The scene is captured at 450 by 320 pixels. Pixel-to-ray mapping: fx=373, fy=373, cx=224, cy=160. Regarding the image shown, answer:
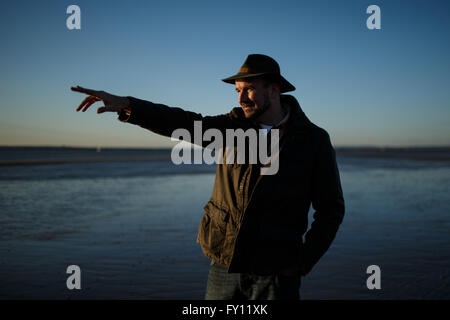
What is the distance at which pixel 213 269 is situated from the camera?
2670 millimetres

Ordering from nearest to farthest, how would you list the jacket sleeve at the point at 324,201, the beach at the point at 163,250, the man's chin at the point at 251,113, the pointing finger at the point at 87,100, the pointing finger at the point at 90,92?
the pointing finger at the point at 90,92 → the pointing finger at the point at 87,100 → the jacket sleeve at the point at 324,201 → the man's chin at the point at 251,113 → the beach at the point at 163,250

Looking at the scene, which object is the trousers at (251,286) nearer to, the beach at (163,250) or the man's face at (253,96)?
the man's face at (253,96)

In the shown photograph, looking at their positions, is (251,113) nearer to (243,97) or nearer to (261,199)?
(243,97)

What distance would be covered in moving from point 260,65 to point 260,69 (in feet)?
0.14

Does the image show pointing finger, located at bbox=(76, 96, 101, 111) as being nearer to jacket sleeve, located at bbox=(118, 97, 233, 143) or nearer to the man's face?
jacket sleeve, located at bbox=(118, 97, 233, 143)

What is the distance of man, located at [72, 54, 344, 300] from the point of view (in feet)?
8.22

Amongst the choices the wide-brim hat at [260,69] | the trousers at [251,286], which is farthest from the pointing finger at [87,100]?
the trousers at [251,286]

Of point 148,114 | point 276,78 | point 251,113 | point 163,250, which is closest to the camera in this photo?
point 148,114

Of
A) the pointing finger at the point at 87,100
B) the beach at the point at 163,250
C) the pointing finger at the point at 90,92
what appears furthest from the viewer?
the beach at the point at 163,250

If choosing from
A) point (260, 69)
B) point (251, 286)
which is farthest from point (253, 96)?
point (251, 286)

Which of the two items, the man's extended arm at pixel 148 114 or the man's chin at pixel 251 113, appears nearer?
the man's extended arm at pixel 148 114

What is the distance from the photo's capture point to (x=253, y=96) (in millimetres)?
2824

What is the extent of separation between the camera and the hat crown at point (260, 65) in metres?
2.84
